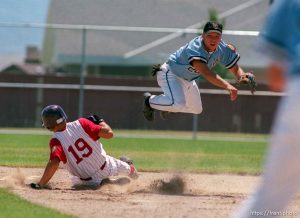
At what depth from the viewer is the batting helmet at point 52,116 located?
863 cm

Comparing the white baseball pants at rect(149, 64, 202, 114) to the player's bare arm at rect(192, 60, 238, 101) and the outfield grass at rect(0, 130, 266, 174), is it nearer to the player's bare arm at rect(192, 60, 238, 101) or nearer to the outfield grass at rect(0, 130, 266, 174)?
the player's bare arm at rect(192, 60, 238, 101)

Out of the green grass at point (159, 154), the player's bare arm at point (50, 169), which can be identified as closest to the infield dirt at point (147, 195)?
the player's bare arm at point (50, 169)

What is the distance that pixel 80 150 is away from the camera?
345 inches

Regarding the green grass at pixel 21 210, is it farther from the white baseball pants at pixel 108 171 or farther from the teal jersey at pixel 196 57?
the teal jersey at pixel 196 57

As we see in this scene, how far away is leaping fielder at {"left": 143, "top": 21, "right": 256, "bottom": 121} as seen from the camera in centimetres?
938

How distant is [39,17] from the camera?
36.6m

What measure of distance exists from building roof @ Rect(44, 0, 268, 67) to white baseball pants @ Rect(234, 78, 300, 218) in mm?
29991

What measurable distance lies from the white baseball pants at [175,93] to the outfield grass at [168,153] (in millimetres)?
1422

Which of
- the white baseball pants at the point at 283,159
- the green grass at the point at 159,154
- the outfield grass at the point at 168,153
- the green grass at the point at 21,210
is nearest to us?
the white baseball pants at the point at 283,159

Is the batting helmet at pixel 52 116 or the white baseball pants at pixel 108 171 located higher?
the batting helmet at pixel 52 116

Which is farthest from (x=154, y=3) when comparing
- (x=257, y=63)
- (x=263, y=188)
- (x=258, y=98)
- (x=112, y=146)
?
(x=263, y=188)

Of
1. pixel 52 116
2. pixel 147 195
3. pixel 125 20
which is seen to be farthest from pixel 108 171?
pixel 125 20

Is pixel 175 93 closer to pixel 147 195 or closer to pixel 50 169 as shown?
pixel 147 195

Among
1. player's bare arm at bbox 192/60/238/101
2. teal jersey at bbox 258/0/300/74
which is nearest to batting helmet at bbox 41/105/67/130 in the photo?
player's bare arm at bbox 192/60/238/101
